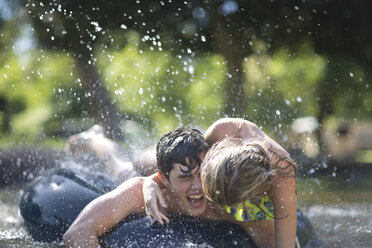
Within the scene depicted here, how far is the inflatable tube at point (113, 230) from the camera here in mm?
3326

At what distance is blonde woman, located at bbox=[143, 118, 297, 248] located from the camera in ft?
9.98

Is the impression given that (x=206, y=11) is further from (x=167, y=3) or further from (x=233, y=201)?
(x=233, y=201)

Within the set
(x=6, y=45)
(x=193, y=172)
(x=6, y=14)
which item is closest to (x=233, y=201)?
(x=193, y=172)

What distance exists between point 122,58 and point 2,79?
6.81 meters

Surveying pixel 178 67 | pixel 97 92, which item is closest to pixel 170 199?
pixel 97 92

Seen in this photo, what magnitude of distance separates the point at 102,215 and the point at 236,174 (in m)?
0.99

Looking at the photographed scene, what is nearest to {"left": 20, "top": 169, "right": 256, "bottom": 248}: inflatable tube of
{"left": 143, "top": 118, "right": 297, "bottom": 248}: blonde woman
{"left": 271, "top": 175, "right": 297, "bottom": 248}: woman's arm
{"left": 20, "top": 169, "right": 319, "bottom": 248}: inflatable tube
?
{"left": 20, "top": 169, "right": 319, "bottom": 248}: inflatable tube

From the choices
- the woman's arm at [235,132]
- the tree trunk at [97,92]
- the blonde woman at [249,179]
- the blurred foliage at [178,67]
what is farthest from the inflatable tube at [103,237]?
the tree trunk at [97,92]

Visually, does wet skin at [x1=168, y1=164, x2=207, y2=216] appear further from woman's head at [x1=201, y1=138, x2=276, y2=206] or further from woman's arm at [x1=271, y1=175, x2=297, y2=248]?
woman's arm at [x1=271, y1=175, x2=297, y2=248]

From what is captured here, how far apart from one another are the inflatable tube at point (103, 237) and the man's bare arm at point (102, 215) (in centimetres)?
6

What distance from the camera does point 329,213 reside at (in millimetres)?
5812

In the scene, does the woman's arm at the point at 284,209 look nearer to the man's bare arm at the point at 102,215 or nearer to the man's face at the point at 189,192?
the man's face at the point at 189,192

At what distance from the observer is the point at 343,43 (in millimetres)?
13008

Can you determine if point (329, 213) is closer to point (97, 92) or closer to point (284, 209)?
point (284, 209)
